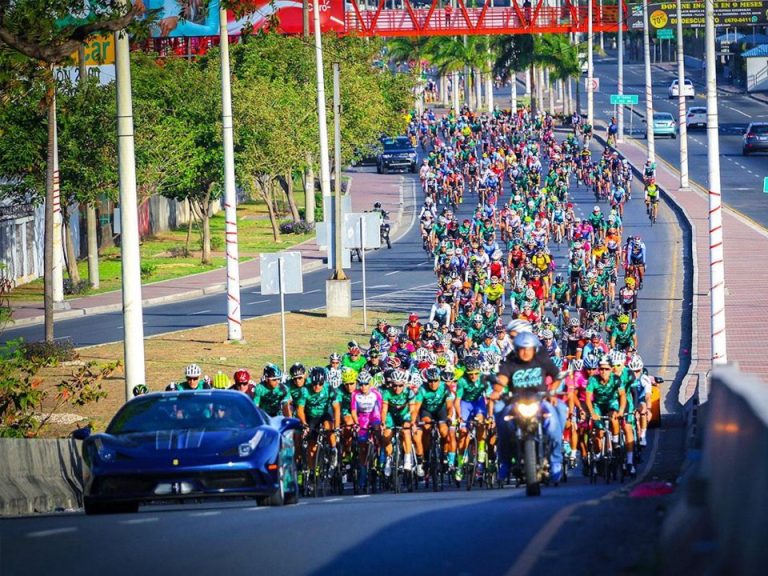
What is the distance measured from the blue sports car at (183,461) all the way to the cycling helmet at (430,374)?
5.25 metres

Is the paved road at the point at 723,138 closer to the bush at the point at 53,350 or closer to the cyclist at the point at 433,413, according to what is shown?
the bush at the point at 53,350

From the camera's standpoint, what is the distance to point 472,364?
843 inches

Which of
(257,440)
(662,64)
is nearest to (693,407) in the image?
(257,440)

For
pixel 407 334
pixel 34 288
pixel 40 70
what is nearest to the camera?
pixel 40 70

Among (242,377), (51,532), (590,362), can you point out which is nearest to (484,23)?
(590,362)

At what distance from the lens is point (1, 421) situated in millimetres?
22906

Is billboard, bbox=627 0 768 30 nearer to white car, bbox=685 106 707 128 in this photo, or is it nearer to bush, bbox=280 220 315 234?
white car, bbox=685 106 707 128

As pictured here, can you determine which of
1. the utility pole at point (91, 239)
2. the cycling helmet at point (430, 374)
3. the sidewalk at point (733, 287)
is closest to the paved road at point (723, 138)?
the sidewalk at point (733, 287)

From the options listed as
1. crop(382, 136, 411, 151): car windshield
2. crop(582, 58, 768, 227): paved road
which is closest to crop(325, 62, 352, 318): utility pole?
crop(582, 58, 768, 227): paved road

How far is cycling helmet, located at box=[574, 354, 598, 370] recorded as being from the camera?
2169cm

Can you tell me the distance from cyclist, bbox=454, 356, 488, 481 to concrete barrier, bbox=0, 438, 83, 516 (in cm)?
457

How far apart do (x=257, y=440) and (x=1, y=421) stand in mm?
9118

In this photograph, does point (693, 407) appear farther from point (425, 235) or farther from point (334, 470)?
point (425, 235)

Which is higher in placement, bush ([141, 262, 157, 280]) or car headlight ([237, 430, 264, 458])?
car headlight ([237, 430, 264, 458])
